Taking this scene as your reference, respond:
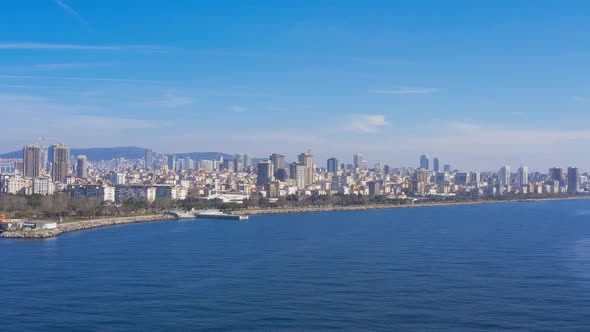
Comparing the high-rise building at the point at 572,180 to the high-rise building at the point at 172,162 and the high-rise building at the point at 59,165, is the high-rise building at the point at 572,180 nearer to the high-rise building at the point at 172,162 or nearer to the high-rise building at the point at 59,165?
the high-rise building at the point at 59,165

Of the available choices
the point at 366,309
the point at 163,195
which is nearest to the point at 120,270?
the point at 366,309

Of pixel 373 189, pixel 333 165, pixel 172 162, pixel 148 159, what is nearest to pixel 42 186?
pixel 373 189

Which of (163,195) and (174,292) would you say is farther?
(163,195)

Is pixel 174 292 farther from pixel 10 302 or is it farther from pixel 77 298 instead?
pixel 10 302

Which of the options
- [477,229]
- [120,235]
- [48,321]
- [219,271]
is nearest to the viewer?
[48,321]

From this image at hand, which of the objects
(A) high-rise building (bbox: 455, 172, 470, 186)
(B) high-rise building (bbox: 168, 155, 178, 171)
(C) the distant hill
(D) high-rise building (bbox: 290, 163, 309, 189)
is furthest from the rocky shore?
(C) the distant hill

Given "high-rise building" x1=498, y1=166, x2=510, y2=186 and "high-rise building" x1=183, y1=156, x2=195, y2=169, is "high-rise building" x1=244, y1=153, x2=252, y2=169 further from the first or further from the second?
"high-rise building" x1=498, y1=166, x2=510, y2=186

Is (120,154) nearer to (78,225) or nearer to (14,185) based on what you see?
(14,185)
